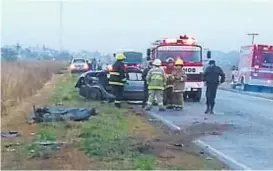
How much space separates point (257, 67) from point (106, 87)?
60.1 ft

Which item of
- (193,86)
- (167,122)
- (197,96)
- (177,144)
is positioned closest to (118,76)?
(167,122)

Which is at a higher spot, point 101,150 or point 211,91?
point 211,91

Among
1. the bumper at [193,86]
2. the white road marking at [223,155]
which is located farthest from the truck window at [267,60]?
the white road marking at [223,155]

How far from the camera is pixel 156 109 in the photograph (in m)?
23.3

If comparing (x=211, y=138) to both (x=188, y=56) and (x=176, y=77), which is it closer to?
(x=176, y=77)

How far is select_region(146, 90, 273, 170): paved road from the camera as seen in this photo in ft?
39.7

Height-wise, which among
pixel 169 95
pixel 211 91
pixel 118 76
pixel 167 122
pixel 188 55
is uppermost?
pixel 188 55

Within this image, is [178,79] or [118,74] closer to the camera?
[118,74]

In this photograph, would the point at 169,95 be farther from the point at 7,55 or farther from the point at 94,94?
the point at 7,55

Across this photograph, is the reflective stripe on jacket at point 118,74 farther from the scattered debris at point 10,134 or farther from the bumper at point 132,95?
the scattered debris at point 10,134

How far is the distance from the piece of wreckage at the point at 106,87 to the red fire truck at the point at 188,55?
2047 mm

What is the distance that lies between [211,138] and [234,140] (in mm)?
518

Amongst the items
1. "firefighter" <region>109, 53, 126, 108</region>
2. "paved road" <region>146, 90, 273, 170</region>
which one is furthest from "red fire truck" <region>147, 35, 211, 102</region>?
"firefighter" <region>109, 53, 126, 108</region>

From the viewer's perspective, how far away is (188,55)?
28609mm
